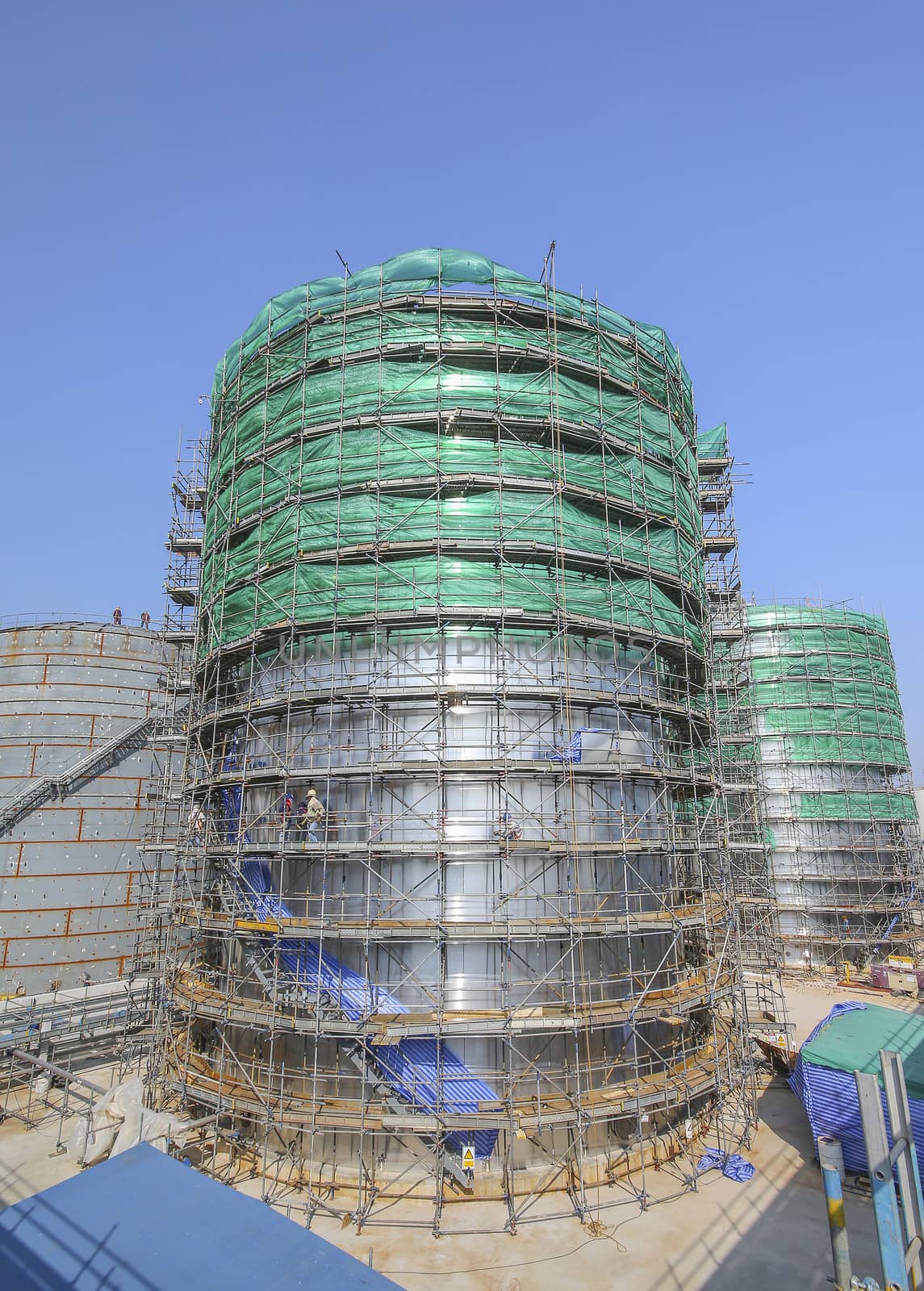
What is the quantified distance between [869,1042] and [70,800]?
1034 inches

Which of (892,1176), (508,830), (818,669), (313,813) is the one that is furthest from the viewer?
A: (818,669)

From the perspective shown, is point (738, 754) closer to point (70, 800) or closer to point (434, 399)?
point (434, 399)

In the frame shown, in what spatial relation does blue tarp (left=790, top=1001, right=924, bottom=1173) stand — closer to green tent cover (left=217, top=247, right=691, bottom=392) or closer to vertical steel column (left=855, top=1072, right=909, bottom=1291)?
vertical steel column (left=855, top=1072, right=909, bottom=1291)


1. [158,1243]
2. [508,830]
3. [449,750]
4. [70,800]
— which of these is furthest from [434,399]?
[70,800]

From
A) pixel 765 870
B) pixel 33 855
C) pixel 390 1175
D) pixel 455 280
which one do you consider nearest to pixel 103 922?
pixel 33 855

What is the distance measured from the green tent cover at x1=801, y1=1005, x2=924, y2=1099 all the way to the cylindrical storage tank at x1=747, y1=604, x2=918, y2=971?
19129mm

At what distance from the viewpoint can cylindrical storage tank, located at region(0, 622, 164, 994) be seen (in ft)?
88.4

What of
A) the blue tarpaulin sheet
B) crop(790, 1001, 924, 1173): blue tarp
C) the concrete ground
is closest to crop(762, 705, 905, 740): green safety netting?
crop(790, 1001, 924, 1173): blue tarp

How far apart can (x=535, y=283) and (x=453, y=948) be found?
52.0 feet

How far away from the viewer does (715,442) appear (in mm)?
29422

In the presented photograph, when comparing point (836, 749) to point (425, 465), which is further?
point (836, 749)

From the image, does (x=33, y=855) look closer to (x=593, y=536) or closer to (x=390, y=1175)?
(x=390, y=1175)

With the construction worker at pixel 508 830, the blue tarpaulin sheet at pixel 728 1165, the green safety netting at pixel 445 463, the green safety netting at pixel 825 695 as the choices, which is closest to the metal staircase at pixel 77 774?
the green safety netting at pixel 445 463

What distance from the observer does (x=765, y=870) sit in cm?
3403
